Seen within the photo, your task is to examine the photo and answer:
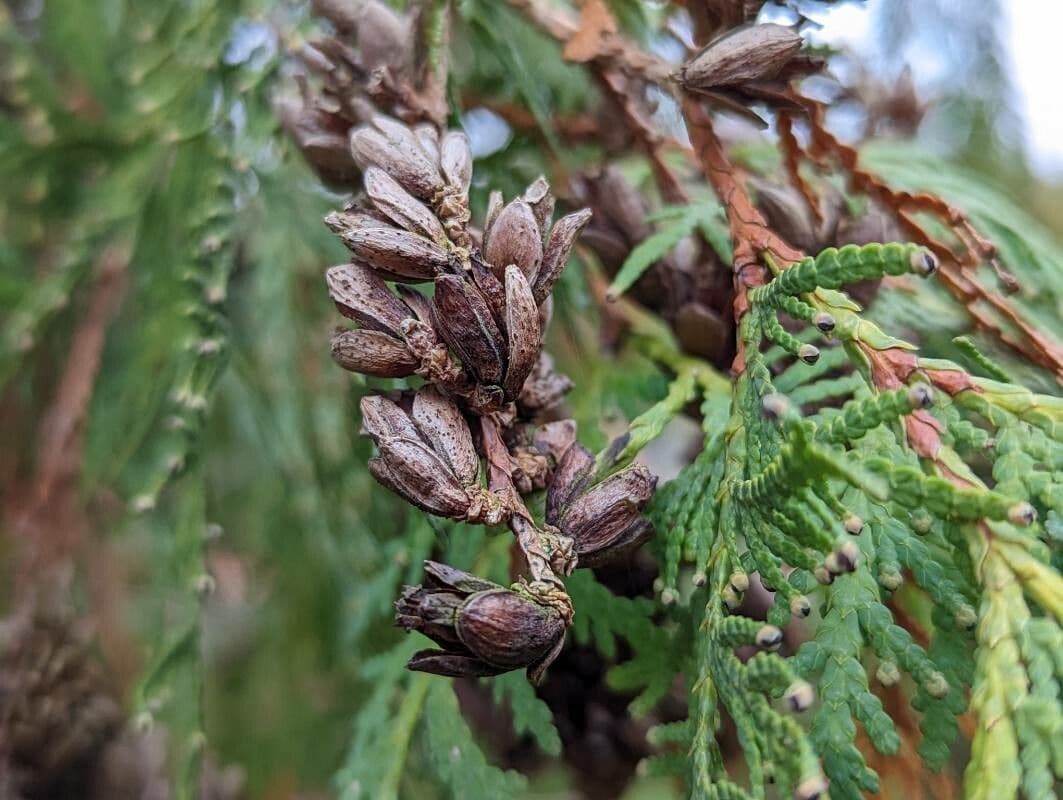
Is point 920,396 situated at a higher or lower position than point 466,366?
higher

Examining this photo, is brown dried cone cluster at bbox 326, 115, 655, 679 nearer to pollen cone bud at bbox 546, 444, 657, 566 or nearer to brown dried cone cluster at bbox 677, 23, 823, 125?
pollen cone bud at bbox 546, 444, 657, 566

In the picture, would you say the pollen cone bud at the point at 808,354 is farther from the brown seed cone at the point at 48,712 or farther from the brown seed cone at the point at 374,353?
the brown seed cone at the point at 48,712

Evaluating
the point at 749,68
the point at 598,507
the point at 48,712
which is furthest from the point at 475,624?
the point at 48,712

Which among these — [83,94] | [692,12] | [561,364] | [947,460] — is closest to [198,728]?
[561,364]

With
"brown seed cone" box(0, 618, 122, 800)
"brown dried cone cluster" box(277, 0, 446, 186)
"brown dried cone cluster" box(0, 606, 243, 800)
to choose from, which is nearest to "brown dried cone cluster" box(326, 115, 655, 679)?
"brown dried cone cluster" box(277, 0, 446, 186)

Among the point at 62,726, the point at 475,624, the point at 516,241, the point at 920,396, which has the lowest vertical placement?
the point at 62,726

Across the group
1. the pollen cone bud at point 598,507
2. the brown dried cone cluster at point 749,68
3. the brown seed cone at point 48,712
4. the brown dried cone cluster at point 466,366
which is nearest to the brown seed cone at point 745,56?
the brown dried cone cluster at point 749,68

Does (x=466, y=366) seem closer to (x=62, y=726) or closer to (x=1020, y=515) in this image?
(x=1020, y=515)

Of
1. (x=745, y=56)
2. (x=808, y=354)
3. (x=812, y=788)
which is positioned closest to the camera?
A: (x=812, y=788)
